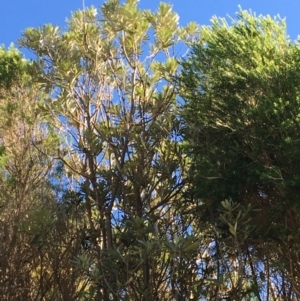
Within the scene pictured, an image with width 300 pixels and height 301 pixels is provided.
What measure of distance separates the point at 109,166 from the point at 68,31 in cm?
238

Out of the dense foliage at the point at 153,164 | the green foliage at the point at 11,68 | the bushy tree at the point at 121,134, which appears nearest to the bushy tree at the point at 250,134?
the dense foliage at the point at 153,164

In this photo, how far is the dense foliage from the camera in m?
6.61

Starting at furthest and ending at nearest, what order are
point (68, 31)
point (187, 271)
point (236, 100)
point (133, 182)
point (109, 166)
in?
point (68, 31) → point (109, 166) → point (133, 182) → point (187, 271) → point (236, 100)

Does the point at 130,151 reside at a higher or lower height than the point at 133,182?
higher

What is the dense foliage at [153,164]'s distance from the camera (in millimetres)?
6605

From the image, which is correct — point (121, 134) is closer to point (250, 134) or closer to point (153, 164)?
point (153, 164)

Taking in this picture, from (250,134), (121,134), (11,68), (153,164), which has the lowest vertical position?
(250,134)

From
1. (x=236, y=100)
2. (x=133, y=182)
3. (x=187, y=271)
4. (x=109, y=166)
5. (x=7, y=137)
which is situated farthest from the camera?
(x=7, y=137)

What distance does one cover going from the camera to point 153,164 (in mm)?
8211

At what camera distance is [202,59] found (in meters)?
7.56

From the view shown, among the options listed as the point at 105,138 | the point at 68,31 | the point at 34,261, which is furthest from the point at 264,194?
the point at 68,31

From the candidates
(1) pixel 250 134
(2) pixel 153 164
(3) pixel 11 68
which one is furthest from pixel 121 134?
(3) pixel 11 68

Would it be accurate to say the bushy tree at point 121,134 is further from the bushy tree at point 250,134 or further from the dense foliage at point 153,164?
the bushy tree at point 250,134

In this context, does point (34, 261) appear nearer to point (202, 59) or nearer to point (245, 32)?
point (202, 59)
